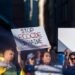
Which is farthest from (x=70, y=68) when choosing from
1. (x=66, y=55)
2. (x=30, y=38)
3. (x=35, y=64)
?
(x=30, y=38)

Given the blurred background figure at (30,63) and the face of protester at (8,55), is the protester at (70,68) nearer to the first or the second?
the blurred background figure at (30,63)

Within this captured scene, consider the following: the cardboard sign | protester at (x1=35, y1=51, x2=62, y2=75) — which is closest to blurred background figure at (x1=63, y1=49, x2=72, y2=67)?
protester at (x1=35, y1=51, x2=62, y2=75)

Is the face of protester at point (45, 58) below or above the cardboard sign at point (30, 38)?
below

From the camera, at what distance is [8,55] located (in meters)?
4.29

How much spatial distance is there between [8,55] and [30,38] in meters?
0.40

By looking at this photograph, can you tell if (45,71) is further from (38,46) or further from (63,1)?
(63,1)

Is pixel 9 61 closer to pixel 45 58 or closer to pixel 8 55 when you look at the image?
pixel 8 55

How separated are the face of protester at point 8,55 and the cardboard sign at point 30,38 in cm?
16

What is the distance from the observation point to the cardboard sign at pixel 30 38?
4410 mm

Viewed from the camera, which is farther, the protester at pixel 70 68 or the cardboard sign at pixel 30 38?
the cardboard sign at pixel 30 38

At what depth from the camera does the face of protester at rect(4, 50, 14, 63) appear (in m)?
4.28

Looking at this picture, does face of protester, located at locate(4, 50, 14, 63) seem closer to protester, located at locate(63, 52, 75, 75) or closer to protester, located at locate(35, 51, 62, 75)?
protester, located at locate(35, 51, 62, 75)

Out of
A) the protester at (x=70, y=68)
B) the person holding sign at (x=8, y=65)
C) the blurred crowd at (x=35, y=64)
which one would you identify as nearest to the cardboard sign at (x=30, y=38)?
the blurred crowd at (x=35, y=64)

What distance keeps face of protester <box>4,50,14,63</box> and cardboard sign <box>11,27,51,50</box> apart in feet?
0.53
